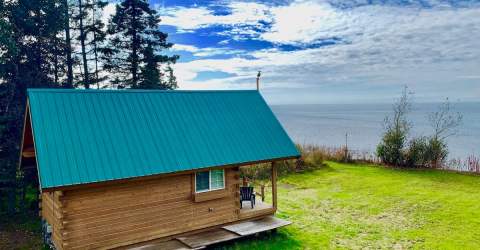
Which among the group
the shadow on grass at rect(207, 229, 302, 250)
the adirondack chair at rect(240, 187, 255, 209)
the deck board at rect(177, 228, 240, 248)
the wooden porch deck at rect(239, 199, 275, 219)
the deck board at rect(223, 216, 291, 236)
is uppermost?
the adirondack chair at rect(240, 187, 255, 209)

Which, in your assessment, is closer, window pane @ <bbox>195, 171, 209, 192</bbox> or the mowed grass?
window pane @ <bbox>195, 171, 209, 192</bbox>

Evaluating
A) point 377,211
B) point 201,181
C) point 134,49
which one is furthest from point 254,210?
point 134,49

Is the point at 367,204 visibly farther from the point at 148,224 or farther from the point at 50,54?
the point at 50,54

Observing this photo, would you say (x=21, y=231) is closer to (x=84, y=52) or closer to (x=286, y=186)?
(x=84, y=52)

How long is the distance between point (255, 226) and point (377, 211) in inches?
275

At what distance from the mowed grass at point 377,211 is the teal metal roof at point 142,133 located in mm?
3339

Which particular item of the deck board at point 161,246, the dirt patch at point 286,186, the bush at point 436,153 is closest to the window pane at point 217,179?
the deck board at point 161,246

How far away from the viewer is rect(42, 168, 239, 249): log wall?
9.34 m

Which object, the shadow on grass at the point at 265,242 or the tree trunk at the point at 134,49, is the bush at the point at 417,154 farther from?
the tree trunk at the point at 134,49

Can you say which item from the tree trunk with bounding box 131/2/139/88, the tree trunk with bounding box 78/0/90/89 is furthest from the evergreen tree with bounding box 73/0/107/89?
the tree trunk with bounding box 131/2/139/88

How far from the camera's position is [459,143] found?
47594mm

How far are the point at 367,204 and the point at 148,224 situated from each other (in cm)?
1150

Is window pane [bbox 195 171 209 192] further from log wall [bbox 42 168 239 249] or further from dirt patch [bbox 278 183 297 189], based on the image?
dirt patch [bbox 278 183 297 189]

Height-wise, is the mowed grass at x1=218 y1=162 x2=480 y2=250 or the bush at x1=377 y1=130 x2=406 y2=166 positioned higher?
the bush at x1=377 y1=130 x2=406 y2=166
